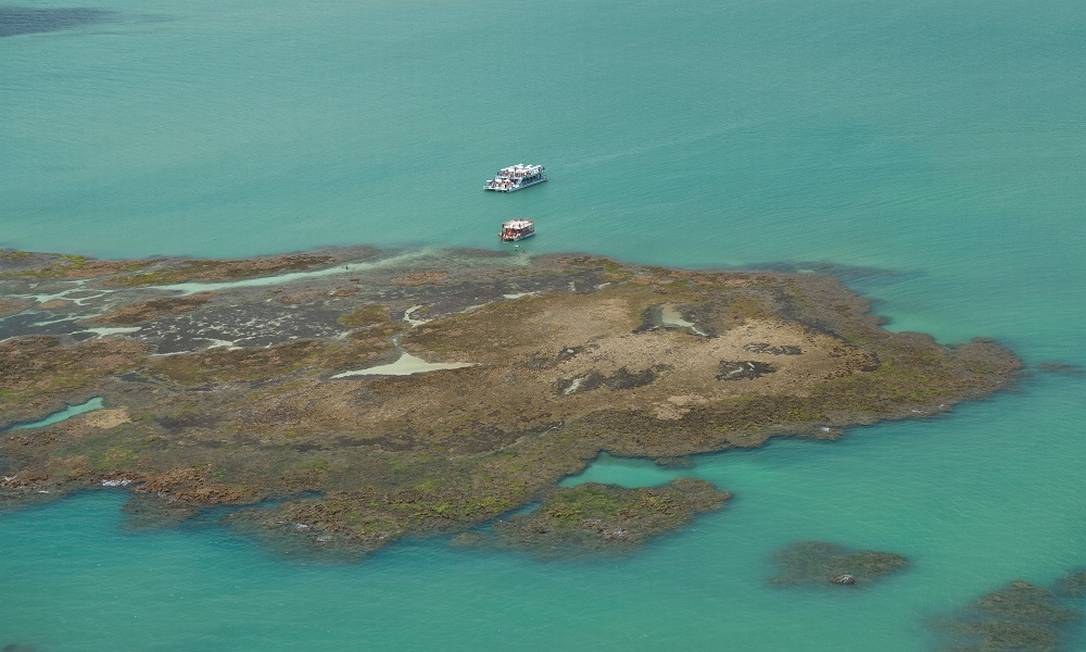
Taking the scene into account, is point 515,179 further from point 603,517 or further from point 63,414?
point 603,517

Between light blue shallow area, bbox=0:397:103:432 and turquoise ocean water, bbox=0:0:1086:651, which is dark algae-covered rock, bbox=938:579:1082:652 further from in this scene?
light blue shallow area, bbox=0:397:103:432

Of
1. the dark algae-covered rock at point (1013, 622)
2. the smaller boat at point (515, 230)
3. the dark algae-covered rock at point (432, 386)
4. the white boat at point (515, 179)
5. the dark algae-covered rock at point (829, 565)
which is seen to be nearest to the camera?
the dark algae-covered rock at point (1013, 622)

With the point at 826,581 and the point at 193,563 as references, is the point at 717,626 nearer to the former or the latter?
the point at 826,581

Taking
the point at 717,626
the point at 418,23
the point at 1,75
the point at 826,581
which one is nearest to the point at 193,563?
the point at 717,626

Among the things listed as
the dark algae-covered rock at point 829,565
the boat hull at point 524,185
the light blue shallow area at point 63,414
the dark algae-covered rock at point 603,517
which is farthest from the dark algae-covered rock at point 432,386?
the boat hull at point 524,185

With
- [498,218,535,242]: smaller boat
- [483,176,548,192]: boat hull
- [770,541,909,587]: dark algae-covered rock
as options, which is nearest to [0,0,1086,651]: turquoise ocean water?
[770,541,909,587]: dark algae-covered rock

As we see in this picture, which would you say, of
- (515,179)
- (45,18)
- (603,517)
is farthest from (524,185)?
(45,18)

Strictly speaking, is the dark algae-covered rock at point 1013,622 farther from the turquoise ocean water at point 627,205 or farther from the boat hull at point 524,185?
the boat hull at point 524,185
